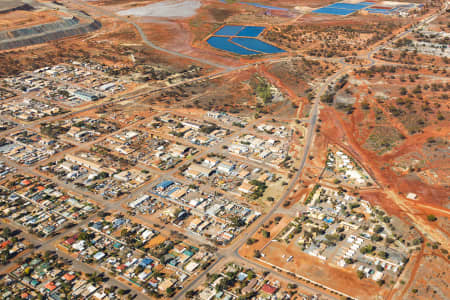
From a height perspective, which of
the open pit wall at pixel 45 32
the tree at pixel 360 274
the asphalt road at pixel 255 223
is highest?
the open pit wall at pixel 45 32

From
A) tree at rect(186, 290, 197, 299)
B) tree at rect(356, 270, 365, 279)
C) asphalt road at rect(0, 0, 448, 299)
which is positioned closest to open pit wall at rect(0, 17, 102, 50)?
asphalt road at rect(0, 0, 448, 299)

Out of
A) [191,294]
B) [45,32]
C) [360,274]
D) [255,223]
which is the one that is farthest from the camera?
[45,32]

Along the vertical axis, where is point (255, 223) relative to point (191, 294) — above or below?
above

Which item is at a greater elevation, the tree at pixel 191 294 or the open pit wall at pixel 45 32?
the open pit wall at pixel 45 32

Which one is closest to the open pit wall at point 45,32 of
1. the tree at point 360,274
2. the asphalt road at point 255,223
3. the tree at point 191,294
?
the asphalt road at point 255,223

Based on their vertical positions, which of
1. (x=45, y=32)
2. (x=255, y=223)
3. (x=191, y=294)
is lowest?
(x=191, y=294)

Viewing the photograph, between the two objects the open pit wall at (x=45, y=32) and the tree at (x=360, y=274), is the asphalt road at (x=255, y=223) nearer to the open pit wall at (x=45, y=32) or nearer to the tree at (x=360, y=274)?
the tree at (x=360, y=274)

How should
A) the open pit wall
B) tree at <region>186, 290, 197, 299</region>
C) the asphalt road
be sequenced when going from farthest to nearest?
the open pit wall → the asphalt road → tree at <region>186, 290, 197, 299</region>

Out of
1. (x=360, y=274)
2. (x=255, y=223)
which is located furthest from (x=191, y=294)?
(x=360, y=274)

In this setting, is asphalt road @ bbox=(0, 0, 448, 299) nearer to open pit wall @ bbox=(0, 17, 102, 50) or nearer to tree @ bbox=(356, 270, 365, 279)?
tree @ bbox=(356, 270, 365, 279)

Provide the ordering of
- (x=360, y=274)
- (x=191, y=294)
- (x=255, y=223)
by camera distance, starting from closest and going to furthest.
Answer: (x=191, y=294)
(x=360, y=274)
(x=255, y=223)

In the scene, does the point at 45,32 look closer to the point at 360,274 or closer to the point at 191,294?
the point at 191,294

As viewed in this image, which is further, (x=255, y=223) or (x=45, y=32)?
(x=45, y=32)
